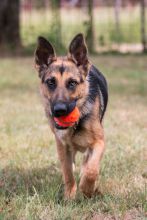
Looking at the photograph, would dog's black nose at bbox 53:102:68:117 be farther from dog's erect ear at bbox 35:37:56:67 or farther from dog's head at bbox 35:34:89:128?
dog's erect ear at bbox 35:37:56:67

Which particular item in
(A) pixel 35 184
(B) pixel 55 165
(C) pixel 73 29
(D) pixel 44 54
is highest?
(D) pixel 44 54

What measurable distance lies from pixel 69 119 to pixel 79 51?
2.51 ft

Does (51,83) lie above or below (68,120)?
above

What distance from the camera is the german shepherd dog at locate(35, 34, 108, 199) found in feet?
17.9

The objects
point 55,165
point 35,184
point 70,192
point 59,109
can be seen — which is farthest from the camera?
point 55,165

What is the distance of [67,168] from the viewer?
5.87 metres

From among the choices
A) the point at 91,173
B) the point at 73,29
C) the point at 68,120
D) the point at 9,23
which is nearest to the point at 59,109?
the point at 68,120

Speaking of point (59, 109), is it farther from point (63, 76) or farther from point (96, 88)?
point (96, 88)

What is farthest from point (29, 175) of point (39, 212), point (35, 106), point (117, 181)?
point (35, 106)

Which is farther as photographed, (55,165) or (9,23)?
(9,23)

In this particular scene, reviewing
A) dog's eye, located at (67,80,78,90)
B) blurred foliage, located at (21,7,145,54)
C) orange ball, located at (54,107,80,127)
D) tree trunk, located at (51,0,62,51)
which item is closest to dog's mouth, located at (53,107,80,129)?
orange ball, located at (54,107,80,127)

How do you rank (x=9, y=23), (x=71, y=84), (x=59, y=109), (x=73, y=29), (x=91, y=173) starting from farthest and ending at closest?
1. (x=73, y=29)
2. (x=9, y=23)
3. (x=71, y=84)
4. (x=91, y=173)
5. (x=59, y=109)

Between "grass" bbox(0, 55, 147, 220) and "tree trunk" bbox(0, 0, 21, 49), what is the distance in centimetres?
758

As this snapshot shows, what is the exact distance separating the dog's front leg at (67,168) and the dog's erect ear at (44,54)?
74 centimetres
